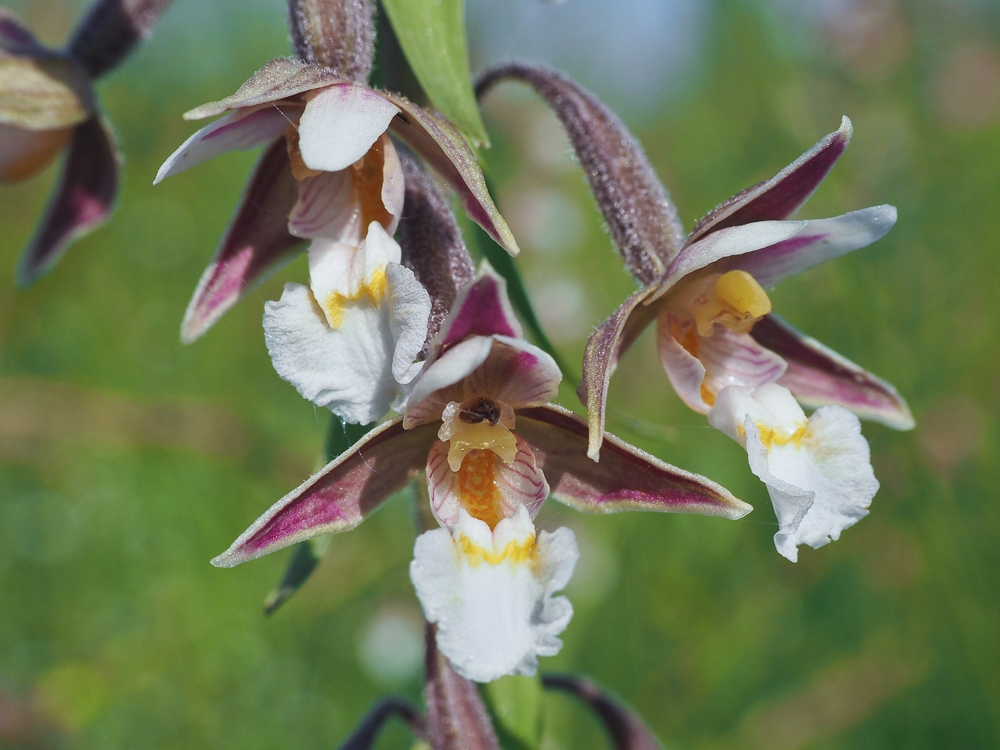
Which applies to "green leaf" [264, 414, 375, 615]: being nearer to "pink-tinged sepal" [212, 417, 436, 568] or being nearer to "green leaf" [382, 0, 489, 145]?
"pink-tinged sepal" [212, 417, 436, 568]

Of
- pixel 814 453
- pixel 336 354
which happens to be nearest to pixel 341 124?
pixel 336 354

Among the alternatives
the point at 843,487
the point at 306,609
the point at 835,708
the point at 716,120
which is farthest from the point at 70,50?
the point at 716,120

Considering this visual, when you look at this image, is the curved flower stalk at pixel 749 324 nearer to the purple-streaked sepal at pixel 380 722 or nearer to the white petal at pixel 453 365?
the white petal at pixel 453 365

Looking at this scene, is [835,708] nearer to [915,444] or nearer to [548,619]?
[915,444]

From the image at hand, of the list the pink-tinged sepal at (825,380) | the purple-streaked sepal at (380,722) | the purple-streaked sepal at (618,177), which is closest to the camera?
the purple-streaked sepal at (618,177)

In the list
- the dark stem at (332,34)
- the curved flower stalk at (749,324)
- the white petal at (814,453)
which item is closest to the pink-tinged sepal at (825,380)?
the curved flower stalk at (749,324)

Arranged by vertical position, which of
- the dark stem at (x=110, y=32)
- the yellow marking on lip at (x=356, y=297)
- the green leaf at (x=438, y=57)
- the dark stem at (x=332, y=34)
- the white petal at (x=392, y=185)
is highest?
the dark stem at (x=110, y=32)

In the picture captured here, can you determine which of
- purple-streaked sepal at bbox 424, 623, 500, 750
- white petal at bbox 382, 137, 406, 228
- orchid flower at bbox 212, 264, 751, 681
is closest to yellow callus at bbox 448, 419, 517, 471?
orchid flower at bbox 212, 264, 751, 681
